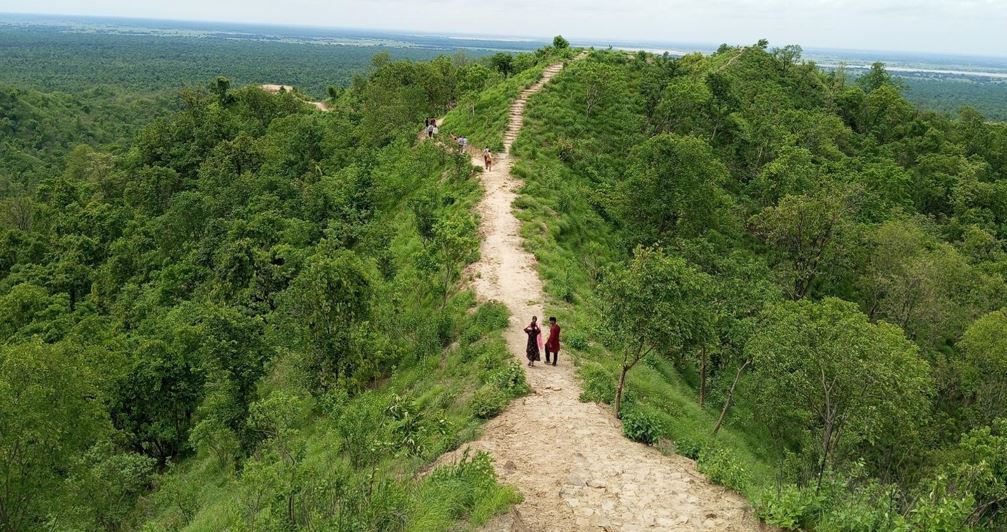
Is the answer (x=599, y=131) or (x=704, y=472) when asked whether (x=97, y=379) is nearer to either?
(x=704, y=472)

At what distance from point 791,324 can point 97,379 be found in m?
17.5

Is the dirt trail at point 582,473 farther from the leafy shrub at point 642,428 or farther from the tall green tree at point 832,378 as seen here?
the tall green tree at point 832,378

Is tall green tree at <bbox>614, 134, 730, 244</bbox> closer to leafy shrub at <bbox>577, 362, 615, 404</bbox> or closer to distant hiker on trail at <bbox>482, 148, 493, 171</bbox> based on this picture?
distant hiker on trail at <bbox>482, 148, 493, 171</bbox>

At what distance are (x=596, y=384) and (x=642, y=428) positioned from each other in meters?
1.91

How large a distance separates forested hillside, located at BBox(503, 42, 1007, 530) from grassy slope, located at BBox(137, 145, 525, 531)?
2.47 metres

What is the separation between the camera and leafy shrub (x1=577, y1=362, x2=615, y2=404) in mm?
12398

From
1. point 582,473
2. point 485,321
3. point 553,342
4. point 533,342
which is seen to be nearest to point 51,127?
point 485,321

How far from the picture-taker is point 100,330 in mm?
22203

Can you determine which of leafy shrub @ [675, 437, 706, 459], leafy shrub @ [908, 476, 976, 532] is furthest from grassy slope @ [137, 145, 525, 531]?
leafy shrub @ [908, 476, 976, 532]

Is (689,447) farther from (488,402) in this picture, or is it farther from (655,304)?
(488,402)

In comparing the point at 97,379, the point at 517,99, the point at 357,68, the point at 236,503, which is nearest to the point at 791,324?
the point at 236,503

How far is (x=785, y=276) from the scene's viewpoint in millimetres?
23578

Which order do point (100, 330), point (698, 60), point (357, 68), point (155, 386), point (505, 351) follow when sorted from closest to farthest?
point (505, 351)
point (155, 386)
point (100, 330)
point (698, 60)
point (357, 68)

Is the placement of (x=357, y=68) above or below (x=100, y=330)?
above
